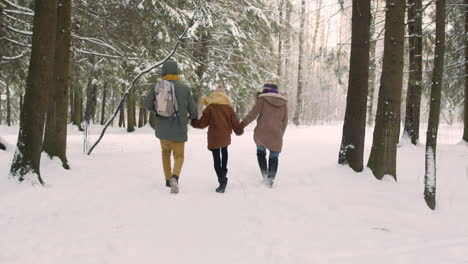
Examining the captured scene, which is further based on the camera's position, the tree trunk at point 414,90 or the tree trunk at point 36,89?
the tree trunk at point 414,90

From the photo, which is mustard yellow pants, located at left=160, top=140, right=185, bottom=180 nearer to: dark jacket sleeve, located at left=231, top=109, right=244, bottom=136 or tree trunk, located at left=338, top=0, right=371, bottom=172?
dark jacket sleeve, located at left=231, top=109, right=244, bottom=136

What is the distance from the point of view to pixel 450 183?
25.0 feet

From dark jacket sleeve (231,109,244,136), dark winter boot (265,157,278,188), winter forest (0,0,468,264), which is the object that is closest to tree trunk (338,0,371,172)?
winter forest (0,0,468,264)

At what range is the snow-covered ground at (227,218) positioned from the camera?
11.0ft

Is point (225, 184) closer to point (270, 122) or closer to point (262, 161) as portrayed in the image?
point (262, 161)

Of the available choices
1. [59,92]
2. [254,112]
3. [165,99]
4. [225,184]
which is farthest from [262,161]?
[59,92]

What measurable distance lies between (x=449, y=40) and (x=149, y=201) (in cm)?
1328

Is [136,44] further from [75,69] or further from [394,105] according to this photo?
[394,105]

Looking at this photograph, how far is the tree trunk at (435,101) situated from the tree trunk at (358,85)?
1.42m

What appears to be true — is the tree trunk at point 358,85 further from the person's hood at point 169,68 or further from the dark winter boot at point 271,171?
the person's hood at point 169,68

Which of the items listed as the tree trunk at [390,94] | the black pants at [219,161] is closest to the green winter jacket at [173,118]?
the black pants at [219,161]

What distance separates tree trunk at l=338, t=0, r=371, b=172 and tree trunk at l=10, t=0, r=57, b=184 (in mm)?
5028

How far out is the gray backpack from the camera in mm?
5613

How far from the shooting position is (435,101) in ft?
17.4
